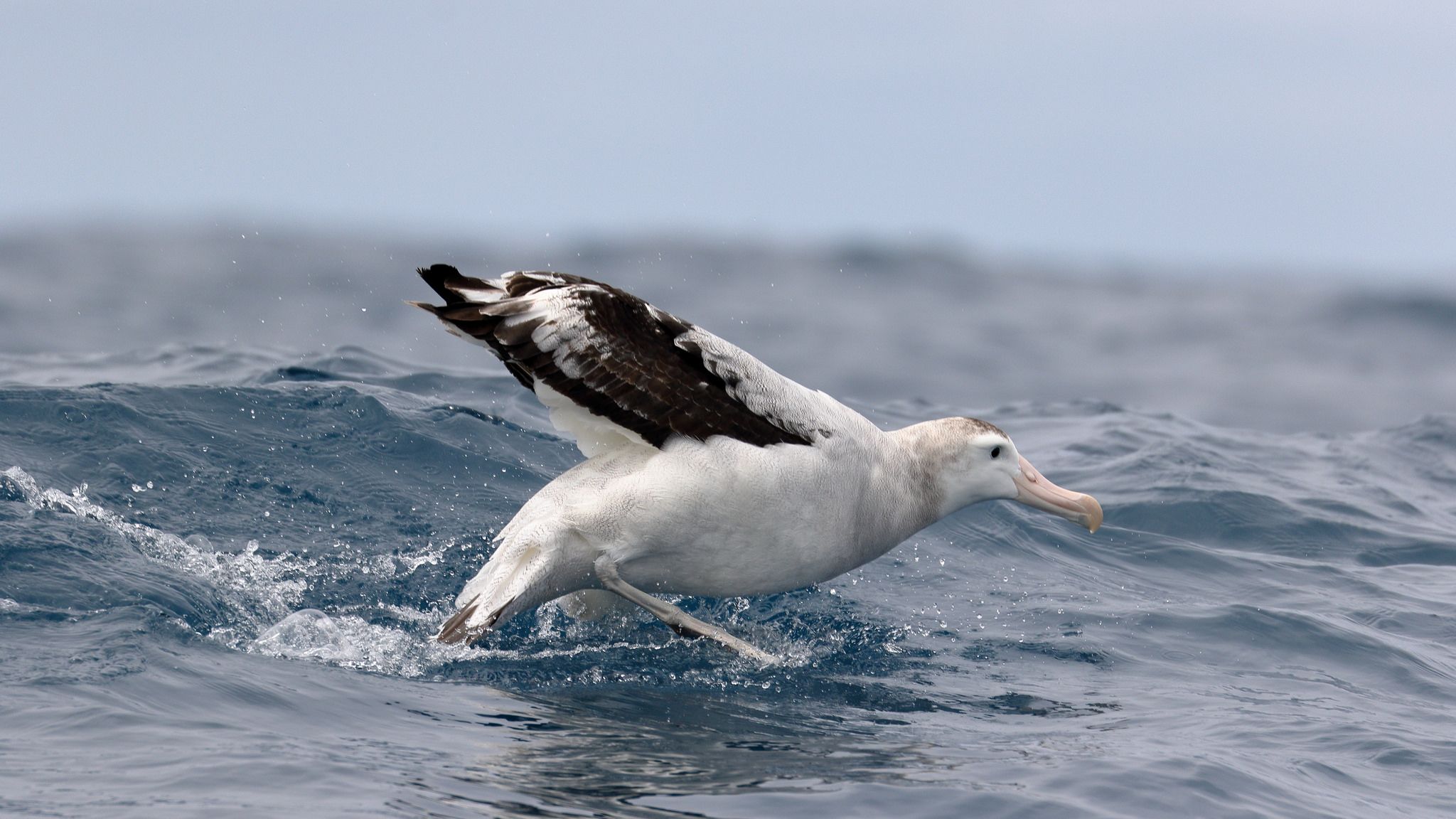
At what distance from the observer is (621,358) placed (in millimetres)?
7055

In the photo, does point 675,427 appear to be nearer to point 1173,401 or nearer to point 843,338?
point 1173,401

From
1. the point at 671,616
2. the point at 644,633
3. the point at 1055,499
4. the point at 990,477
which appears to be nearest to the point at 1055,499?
the point at 1055,499

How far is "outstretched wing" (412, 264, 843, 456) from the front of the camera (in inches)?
276

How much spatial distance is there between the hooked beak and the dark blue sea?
2.72 ft

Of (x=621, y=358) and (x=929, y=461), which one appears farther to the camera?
(x=929, y=461)

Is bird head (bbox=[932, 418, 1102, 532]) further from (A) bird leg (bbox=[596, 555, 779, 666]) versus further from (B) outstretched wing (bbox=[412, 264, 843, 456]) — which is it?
(A) bird leg (bbox=[596, 555, 779, 666])

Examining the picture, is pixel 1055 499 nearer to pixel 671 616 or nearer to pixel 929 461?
pixel 929 461

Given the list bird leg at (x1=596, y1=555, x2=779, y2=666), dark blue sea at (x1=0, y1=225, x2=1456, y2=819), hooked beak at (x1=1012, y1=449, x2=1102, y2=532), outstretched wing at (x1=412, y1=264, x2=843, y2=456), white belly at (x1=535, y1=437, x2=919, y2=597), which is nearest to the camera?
dark blue sea at (x1=0, y1=225, x2=1456, y2=819)

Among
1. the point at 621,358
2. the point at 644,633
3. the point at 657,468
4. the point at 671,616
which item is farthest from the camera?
the point at 644,633

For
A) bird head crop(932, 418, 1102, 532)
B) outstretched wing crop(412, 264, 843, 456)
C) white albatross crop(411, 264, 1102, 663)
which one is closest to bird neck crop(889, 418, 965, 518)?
bird head crop(932, 418, 1102, 532)

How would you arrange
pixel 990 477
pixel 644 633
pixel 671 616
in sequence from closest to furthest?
pixel 671 616
pixel 644 633
pixel 990 477

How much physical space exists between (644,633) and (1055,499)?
2333 millimetres

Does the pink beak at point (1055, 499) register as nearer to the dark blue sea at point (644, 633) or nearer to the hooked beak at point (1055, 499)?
the hooked beak at point (1055, 499)

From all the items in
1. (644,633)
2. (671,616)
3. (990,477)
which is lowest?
(644,633)
